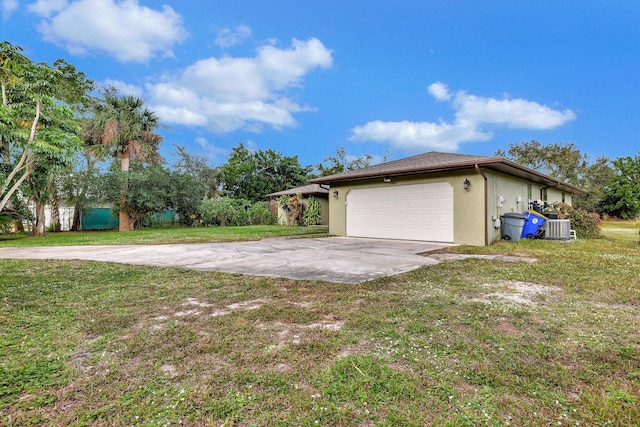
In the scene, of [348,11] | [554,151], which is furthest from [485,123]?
[348,11]

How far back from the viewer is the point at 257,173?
2750 cm

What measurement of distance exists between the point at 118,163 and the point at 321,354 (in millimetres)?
20127

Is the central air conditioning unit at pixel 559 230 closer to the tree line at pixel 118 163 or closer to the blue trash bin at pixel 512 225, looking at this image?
the blue trash bin at pixel 512 225

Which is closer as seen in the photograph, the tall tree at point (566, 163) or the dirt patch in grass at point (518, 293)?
the dirt patch in grass at point (518, 293)

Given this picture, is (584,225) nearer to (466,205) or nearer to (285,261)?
(466,205)

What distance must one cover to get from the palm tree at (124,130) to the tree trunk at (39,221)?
307 cm

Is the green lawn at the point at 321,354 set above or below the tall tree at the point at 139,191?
below

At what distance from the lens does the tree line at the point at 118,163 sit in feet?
22.0

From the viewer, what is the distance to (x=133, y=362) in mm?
2059

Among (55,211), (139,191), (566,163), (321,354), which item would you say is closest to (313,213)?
(139,191)

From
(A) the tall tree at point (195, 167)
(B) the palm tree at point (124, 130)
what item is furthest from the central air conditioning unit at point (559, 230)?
(A) the tall tree at point (195, 167)

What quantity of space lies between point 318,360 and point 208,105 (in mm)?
26048

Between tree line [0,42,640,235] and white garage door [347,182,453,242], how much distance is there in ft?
28.2

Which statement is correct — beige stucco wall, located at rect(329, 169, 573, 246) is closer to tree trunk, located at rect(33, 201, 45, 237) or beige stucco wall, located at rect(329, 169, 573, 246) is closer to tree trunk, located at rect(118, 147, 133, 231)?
tree trunk, located at rect(118, 147, 133, 231)
